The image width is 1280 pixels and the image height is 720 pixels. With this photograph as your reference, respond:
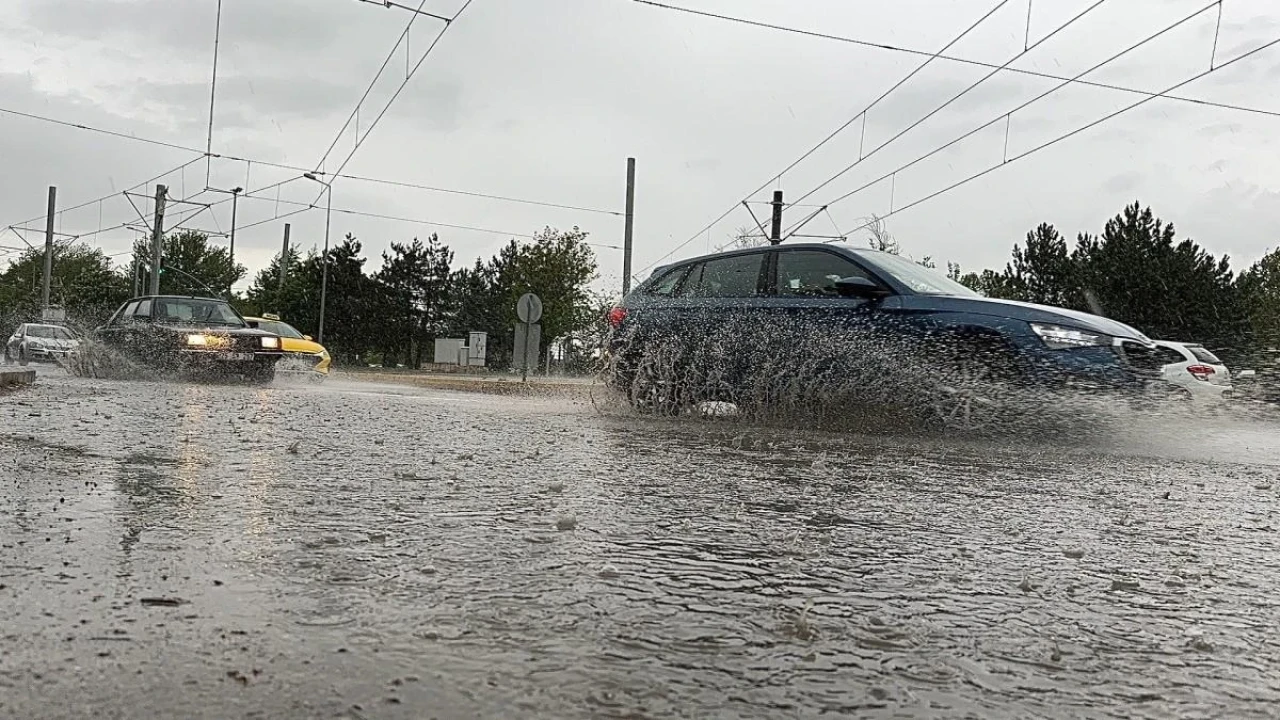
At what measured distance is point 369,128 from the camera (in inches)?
1047

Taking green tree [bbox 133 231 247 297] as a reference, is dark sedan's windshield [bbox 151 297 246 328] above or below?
below

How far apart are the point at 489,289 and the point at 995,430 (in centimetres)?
5502

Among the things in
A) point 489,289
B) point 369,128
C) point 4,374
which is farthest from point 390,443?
point 489,289

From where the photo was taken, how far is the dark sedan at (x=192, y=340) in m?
16.2

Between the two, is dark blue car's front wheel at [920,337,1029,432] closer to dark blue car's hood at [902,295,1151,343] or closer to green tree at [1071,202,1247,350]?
dark blue car's hood at [902,295,1151,343]

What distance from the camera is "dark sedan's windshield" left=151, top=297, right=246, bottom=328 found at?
1677 centimetres

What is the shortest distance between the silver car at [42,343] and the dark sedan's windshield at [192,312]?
9587 mm

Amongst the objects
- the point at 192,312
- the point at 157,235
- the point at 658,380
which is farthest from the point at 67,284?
the point at 658,380

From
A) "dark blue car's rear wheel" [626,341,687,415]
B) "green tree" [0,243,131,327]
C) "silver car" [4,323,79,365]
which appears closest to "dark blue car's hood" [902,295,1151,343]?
"dark blue car's rear wheel" [626,341,687,415]

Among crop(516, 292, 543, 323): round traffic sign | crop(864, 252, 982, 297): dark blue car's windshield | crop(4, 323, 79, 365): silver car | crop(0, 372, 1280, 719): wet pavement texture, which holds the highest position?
crop(516, 292, 543, 323): round traffic sign

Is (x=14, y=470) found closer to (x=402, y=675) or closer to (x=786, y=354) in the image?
(x=402, y=675)

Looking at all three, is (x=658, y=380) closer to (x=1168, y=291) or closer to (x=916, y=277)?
(x=916, y=277)

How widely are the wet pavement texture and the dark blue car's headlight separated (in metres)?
1.77

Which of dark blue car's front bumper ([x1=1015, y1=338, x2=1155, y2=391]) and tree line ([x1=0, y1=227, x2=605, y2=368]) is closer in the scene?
dark blue car's front bumper ([x1=1015, y1=338, x2=1155, y2=391])
